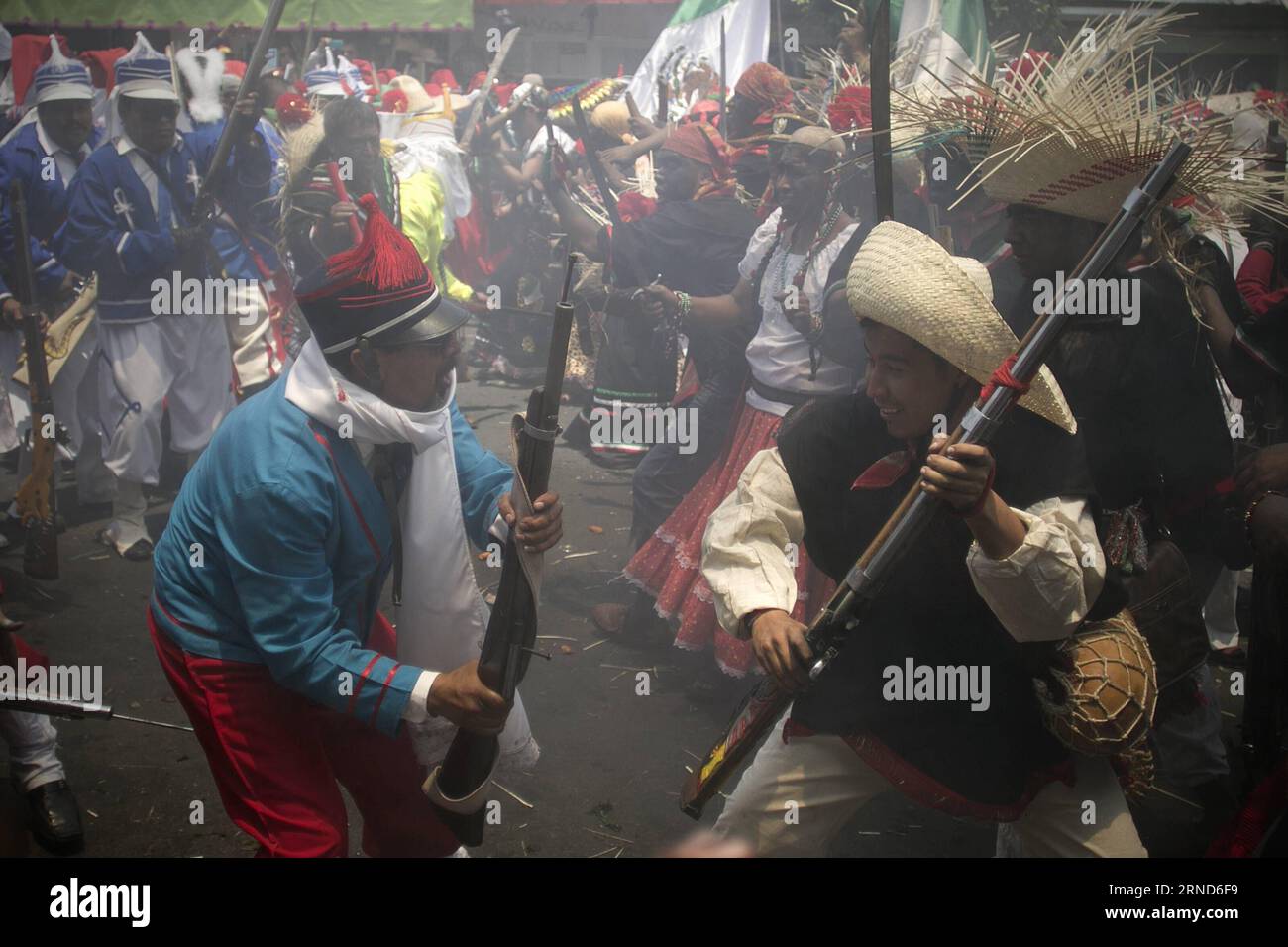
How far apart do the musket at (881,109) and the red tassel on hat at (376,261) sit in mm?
1253

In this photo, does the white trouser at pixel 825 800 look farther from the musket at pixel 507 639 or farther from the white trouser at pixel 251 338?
the white trouser at pixel 251 338

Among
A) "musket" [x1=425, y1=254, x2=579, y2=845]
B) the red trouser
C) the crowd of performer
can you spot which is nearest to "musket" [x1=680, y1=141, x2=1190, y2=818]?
the crowd of performer

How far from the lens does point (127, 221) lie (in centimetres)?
627

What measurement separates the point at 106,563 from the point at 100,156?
233 cm

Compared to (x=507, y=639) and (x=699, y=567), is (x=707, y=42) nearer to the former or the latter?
(x=699, y=567)

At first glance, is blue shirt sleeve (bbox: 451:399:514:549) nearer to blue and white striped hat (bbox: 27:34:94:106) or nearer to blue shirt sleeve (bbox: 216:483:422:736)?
blue shirt sleeve (bbox: 216:483:422:736)

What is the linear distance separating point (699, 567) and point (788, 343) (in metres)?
1.09

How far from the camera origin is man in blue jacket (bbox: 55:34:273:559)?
6.20m

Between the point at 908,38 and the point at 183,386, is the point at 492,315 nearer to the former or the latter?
the point at 183,386

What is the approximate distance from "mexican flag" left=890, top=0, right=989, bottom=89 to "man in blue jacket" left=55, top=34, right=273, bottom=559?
3.90 meters

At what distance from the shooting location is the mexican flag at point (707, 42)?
31.5 ft

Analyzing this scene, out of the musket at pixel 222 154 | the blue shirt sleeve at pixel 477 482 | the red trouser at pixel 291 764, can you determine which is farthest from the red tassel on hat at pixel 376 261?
the musket at pixel 222 154

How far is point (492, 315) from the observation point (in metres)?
10.6

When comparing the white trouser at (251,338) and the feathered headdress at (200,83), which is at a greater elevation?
the feathered headdress at (200,83)
